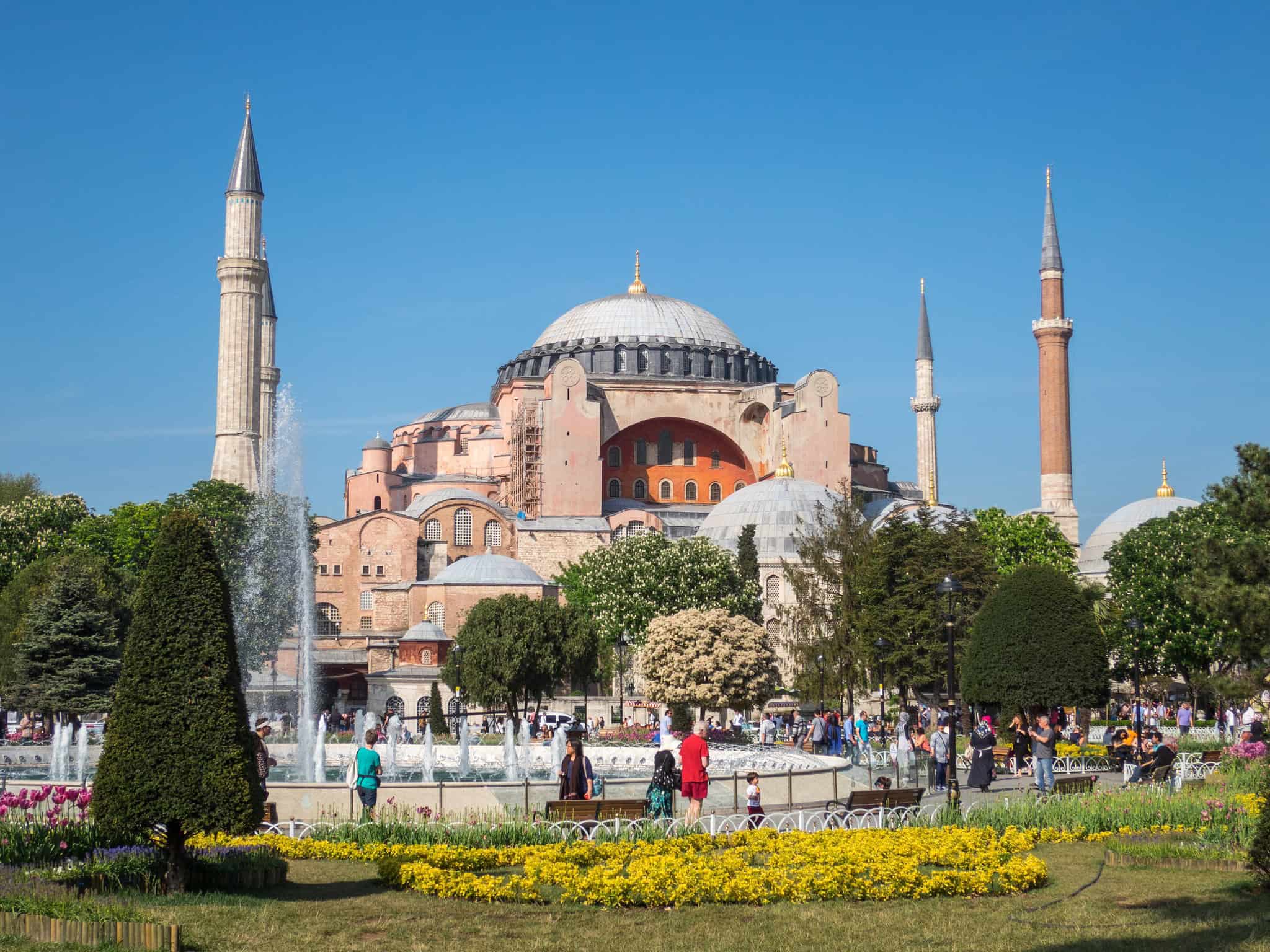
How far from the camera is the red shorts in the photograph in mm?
11992

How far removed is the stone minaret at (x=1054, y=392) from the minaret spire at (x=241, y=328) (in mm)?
23924

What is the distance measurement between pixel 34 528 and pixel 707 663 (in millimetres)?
23147

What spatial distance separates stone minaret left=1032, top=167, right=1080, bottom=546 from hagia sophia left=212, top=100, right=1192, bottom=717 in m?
0.07

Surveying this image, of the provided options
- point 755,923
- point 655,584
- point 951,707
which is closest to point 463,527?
point 655,584

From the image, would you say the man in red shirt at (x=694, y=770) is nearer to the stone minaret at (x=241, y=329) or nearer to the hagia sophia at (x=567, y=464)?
the hagia sophia at (x=567, y=464)

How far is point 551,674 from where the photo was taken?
32938 mm

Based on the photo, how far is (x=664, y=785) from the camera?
12.5m

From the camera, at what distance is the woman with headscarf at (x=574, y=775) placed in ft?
40.7

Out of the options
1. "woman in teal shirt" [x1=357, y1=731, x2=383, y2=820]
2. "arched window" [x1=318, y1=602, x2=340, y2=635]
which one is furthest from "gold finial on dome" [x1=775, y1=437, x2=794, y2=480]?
"woman in teal shirt" [x1=357, y1=731, x2=383, y2=820]

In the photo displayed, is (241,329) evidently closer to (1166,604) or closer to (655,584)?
(655,584)

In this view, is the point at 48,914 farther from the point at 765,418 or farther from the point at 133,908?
the point at 765,418

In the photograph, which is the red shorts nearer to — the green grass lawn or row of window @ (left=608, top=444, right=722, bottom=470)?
the green grass lawn

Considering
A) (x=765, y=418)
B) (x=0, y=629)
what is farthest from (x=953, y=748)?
(x=765, y=418)

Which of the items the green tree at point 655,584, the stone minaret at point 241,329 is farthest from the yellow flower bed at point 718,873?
the stone minaret at point 241,329
